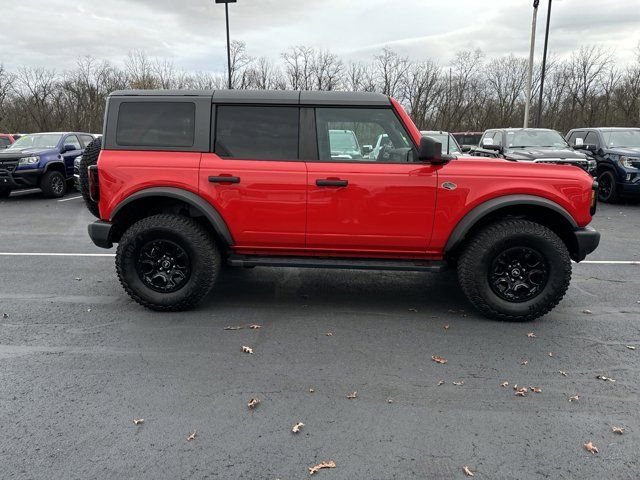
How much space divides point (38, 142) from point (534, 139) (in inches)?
522

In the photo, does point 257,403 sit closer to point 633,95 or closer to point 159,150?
point 159,150

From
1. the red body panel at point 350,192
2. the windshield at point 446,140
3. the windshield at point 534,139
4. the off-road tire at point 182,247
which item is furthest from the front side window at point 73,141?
the windshield at point 534,139

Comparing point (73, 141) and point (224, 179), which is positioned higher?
point (73, 141)

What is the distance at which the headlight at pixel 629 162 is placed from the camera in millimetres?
10977

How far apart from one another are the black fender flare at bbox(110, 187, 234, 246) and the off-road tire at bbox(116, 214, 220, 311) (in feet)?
0.63

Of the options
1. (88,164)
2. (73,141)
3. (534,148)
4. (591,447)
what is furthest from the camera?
(73,141)

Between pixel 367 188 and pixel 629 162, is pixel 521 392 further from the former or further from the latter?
pixel 629 162

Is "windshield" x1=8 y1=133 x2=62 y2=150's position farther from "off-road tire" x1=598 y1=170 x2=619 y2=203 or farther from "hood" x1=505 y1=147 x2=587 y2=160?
"off-road tire" x1=598 y1=170 x2=619 y2=203

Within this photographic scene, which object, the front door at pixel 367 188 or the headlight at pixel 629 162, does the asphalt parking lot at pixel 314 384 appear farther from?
the headlight at pixel 629 162

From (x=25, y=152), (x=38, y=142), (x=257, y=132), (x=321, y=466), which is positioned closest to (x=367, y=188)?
(x=257, y=132)

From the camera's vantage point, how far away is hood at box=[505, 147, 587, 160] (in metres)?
10.6

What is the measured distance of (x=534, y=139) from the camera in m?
12.0

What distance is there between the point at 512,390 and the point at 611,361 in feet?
3.31

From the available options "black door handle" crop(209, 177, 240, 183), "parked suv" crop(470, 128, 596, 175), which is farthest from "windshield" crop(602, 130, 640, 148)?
"black door handle" crop(209, 177, 240, 183)
